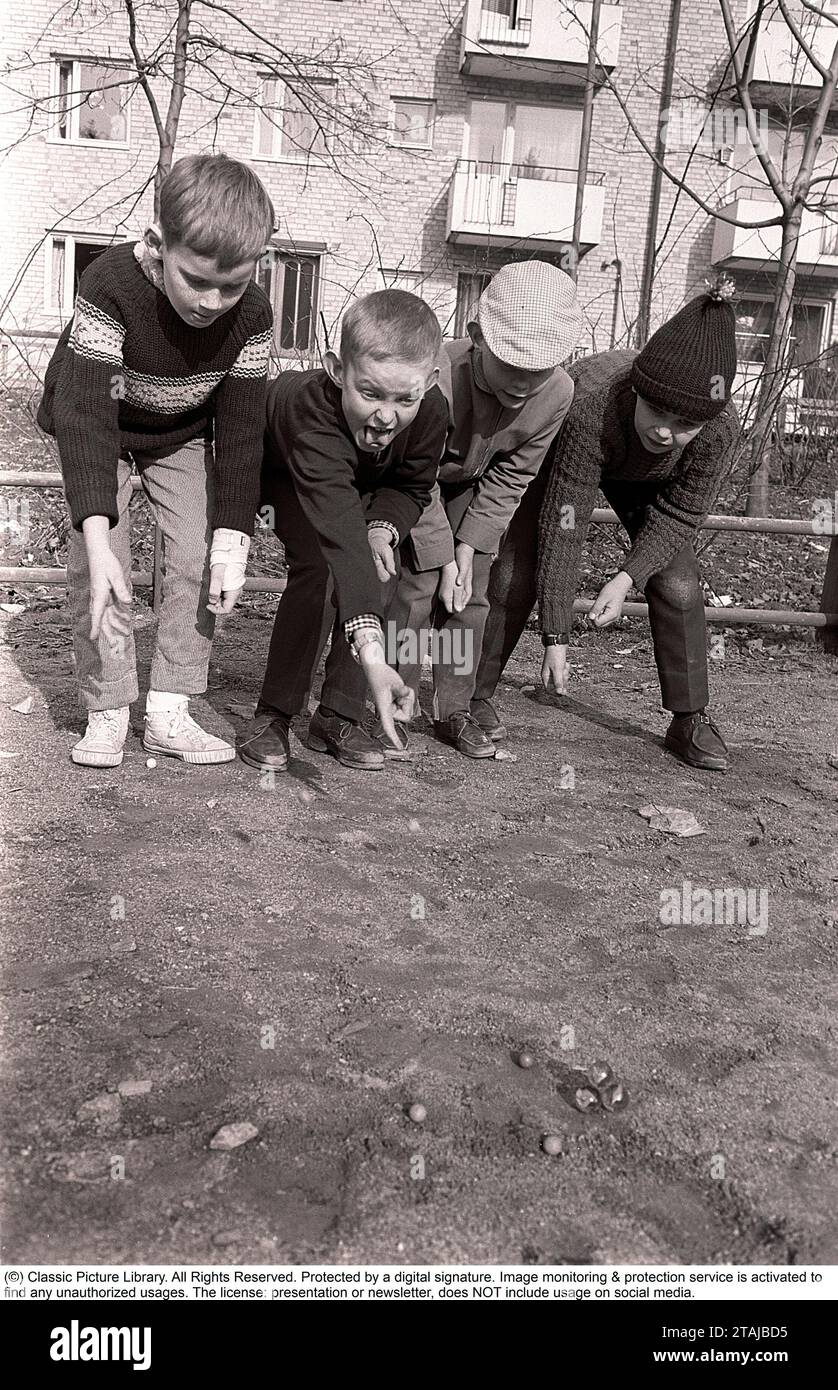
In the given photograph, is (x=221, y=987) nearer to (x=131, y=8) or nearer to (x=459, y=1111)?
(x=459, y=1111)

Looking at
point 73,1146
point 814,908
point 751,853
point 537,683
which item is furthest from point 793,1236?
point 537,683

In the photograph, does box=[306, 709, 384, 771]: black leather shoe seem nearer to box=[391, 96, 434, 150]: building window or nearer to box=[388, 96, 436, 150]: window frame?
box=[388, 96, 436, 150]: window frame

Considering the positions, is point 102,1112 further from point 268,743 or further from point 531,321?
point 531,321

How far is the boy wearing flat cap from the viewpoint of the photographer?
129 inches

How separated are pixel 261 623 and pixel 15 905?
3407 millimetres

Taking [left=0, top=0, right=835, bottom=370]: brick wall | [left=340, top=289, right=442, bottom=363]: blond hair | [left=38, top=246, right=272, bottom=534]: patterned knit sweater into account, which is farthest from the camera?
[left=0, top=0, right=835, bottom=370]: brick wall

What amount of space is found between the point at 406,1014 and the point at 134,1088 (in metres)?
0.53

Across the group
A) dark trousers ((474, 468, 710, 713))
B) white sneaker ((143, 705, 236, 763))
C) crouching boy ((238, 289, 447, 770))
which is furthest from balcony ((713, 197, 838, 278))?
white sneaker ((143, 705, 236, 763))

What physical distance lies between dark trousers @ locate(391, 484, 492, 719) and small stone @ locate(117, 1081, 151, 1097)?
2016 millimetres

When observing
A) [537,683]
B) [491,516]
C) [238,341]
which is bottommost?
[537,683]

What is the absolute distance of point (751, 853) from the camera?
3.17 metres

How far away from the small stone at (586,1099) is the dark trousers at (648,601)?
7.11 ft

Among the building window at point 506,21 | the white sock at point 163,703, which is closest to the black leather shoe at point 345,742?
the white sock at point 163,703

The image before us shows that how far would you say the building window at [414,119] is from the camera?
19.3m
